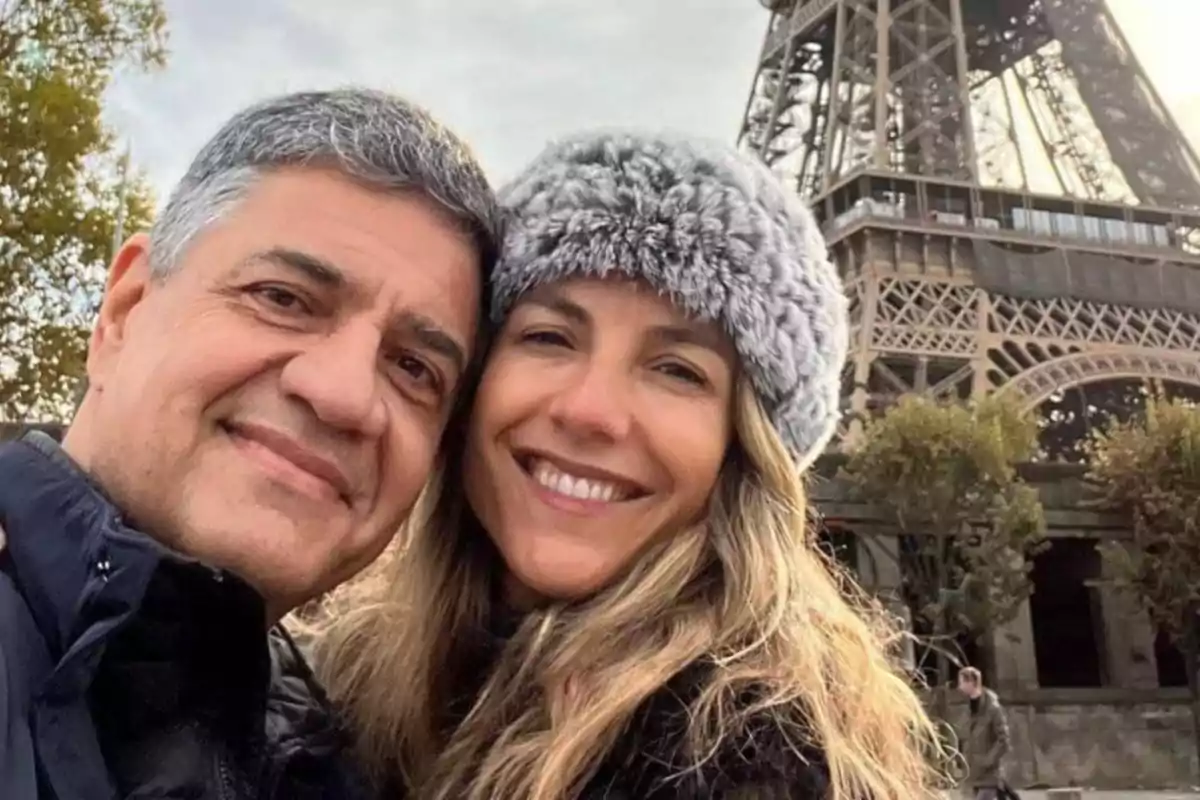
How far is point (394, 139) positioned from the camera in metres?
2.13

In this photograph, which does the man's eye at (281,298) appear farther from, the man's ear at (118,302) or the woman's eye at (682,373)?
the woman's eye at (682,373)

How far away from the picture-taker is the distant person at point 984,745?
10664 mm

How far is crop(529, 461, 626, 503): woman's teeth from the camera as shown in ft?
7.71

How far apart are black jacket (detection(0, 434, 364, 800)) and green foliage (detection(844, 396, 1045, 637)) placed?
18852mm

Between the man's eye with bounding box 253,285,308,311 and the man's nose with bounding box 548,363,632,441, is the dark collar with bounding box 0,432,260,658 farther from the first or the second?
the man's nose with bounding box 548,363,632,441

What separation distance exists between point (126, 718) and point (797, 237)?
5.18 feet

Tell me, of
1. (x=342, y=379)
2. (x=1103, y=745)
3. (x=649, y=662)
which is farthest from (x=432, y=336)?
(x=1103, y=745)

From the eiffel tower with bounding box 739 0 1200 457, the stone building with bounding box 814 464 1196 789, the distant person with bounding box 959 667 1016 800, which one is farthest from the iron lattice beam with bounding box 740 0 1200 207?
the distant person with bounding box 959 667 1016 800

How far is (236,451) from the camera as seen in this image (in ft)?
6.19

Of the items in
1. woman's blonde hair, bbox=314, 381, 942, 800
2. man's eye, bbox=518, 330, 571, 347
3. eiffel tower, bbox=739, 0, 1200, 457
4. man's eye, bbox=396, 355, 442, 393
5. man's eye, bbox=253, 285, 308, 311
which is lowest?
woman's blonde hair, bbox=314, 381, 942, 800

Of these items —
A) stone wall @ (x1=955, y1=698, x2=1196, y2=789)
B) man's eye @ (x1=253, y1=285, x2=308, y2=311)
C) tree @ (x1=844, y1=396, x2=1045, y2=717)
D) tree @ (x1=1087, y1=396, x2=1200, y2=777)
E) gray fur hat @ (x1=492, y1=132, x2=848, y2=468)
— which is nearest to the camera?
man's eye @ (x1=253, y1=285, x2=308, y2=311)

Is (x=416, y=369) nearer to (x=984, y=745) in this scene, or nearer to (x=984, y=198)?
(x=984, y=745)

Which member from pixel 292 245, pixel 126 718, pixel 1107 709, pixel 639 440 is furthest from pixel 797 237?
pixel 1107 709

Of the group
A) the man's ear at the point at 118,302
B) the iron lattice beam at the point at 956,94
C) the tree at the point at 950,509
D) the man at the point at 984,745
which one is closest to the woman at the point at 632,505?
the man's ear at the point at 118,302
